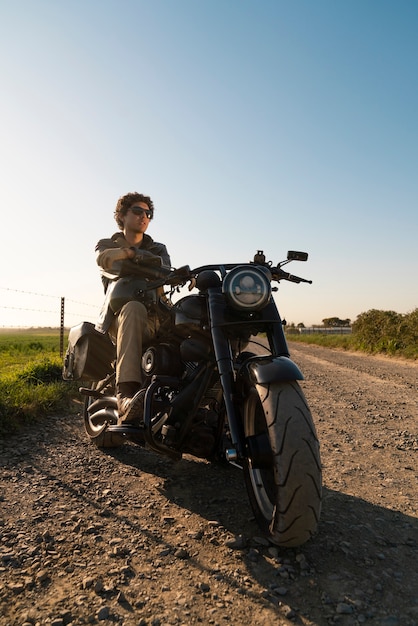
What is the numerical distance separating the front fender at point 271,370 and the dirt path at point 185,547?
2.90 ft

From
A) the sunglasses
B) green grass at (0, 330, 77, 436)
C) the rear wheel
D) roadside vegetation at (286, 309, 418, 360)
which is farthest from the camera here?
roadside vegetation at (286, 309, 418, 360)

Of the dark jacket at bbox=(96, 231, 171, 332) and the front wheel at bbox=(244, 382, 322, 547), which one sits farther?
the dark jacket at bbox=(96, 231, 171, 332)

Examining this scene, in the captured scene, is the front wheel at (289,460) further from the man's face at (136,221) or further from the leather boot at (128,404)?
the man's face at (136,221)

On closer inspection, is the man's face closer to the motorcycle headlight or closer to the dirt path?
the motorcycle headlight

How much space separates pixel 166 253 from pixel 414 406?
4.55 meters

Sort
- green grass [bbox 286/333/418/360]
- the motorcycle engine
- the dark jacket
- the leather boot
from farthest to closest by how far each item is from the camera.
A: green grass [bbox 286/333/418/360] → the dark jacket → the motorcycle engine → the leather boot

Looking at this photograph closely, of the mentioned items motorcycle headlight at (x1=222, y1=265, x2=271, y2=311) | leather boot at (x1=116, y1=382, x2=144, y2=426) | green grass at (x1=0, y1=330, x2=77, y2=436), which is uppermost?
motorcycle headlight at (x1=222, y1=265, x2=271, y2=311)

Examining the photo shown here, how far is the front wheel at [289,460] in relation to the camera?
2.09 meters

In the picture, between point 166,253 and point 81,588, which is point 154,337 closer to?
point 166,253

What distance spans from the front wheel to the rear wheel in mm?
1595

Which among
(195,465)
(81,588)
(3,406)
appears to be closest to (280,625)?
(81,588)

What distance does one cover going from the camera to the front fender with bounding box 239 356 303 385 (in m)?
2.27

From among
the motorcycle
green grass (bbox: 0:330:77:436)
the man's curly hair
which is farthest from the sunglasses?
green grass (bbox: 0:330:77:436)

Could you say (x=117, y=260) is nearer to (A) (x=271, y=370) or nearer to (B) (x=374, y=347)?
(A) (x=271, y=370)
